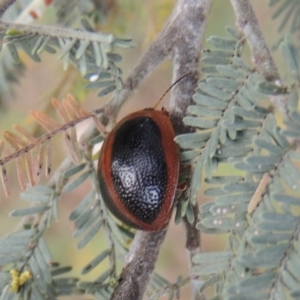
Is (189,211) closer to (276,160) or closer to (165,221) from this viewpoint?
(165,221)

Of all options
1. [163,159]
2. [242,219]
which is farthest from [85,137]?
[242,219]

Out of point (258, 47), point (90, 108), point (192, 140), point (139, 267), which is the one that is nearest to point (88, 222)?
point (139, 267)

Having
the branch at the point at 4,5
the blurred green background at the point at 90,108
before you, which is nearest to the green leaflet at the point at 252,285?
the branch at the point at 4,5

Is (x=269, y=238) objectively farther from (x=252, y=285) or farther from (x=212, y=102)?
(x=212, y=102)

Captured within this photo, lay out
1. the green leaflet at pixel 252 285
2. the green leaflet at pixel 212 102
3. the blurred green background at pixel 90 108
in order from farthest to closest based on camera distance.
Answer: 1. the blurred green background at pixel 90 108
2. the green leaflet at pixel 212 102
3. the green leaflet at pixel 252 285

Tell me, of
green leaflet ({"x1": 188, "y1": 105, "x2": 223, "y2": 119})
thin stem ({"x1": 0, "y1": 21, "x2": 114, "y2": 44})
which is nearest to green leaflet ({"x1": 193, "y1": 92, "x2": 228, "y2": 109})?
green leaflet ({"x1": 188, "y1": 105, "x2": 223, "y2": 119})

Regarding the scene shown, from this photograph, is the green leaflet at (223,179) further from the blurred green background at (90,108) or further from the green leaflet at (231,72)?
the blurred green background at (90,108)
